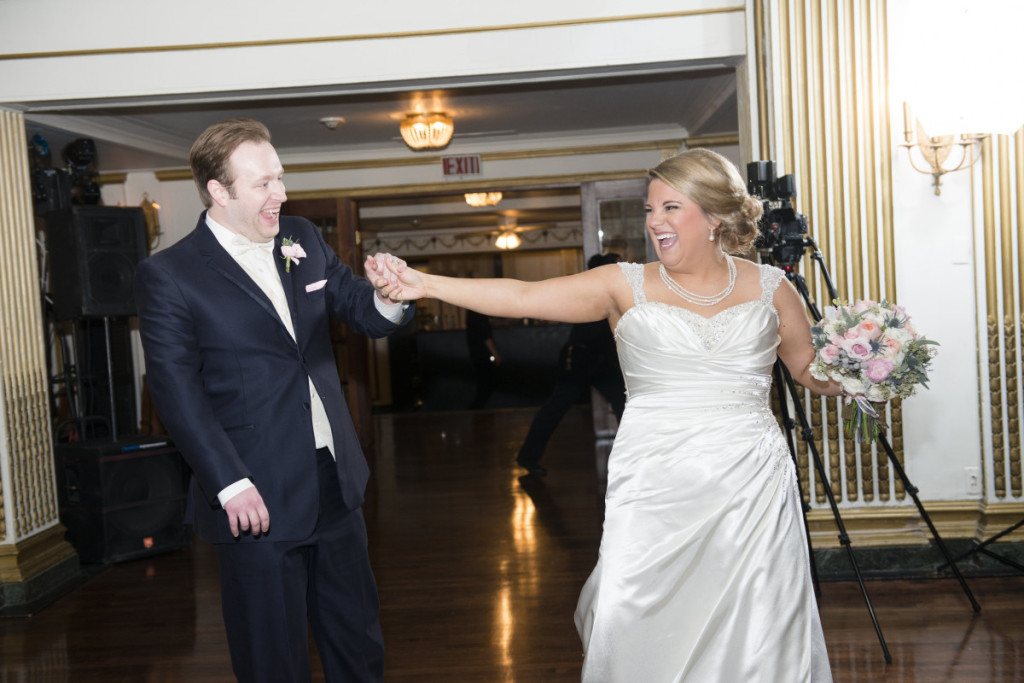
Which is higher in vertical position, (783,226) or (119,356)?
(783,226)

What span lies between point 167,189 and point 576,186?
12.3 ft

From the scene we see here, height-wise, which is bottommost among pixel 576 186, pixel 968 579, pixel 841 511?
pixel 968 579

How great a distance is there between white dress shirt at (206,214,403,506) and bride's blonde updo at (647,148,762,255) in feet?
2.66

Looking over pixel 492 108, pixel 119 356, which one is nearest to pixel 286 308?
pixel 492 108

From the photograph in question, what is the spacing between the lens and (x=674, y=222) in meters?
2.42

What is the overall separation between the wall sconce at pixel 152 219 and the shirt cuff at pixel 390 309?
21.1ft

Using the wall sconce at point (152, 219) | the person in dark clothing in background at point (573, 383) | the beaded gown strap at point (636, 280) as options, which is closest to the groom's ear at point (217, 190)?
the beaded gown strap at point (636, 280)

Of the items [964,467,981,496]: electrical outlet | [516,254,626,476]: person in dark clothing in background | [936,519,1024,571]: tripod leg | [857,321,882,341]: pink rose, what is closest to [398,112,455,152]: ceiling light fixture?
[516,254,626,476]: person in dark clothing in background

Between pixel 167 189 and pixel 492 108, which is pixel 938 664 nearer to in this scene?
pixel 492 108

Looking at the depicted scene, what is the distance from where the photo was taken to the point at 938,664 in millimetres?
3275

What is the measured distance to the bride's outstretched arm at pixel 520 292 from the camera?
248cm

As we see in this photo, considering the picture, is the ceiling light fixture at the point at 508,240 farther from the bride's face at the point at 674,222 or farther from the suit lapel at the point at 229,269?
the suit lapel at the point at 229,269

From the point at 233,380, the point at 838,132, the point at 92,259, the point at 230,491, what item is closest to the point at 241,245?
the point at 233,380

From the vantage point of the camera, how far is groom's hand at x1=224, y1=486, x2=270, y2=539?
220 cm
